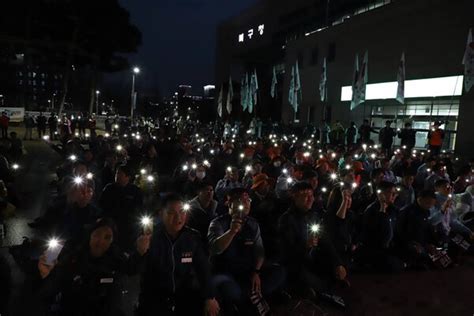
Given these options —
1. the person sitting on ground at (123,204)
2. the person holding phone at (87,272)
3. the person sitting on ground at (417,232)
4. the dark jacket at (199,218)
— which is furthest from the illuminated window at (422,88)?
the person holding phone at (87,272)

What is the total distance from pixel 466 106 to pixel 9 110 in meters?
31.0

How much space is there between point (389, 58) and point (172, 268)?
83.0 ft

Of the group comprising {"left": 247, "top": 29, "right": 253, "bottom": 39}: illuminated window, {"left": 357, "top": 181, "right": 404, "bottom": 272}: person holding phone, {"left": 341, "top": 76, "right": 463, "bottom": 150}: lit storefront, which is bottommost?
{"left": 357, "top": 181, "right": 404, "bottom": 272}: person holding phone

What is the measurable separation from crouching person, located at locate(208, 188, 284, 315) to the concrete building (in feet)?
59.3

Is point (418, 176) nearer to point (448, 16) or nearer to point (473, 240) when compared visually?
point (473, 240)

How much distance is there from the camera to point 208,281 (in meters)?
3.80

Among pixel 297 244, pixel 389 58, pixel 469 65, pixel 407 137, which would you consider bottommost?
pixel 297 244

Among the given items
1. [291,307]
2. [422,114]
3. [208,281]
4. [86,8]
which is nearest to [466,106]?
[422,114]

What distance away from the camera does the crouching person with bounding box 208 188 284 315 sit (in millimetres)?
4383

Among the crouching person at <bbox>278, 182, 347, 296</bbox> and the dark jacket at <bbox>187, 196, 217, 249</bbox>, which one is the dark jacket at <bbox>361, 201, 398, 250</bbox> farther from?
the dark jacket at <bbox>187, 196, 217, 249</bbox>

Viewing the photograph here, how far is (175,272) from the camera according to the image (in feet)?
12.5

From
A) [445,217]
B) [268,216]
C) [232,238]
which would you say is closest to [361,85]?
[445,217]

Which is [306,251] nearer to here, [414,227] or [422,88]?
[414,227]

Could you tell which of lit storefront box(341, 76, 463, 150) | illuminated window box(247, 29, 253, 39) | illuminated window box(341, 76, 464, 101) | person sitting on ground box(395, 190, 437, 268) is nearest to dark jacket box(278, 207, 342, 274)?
person sitting on ground box(395, 190, 437, 268)
